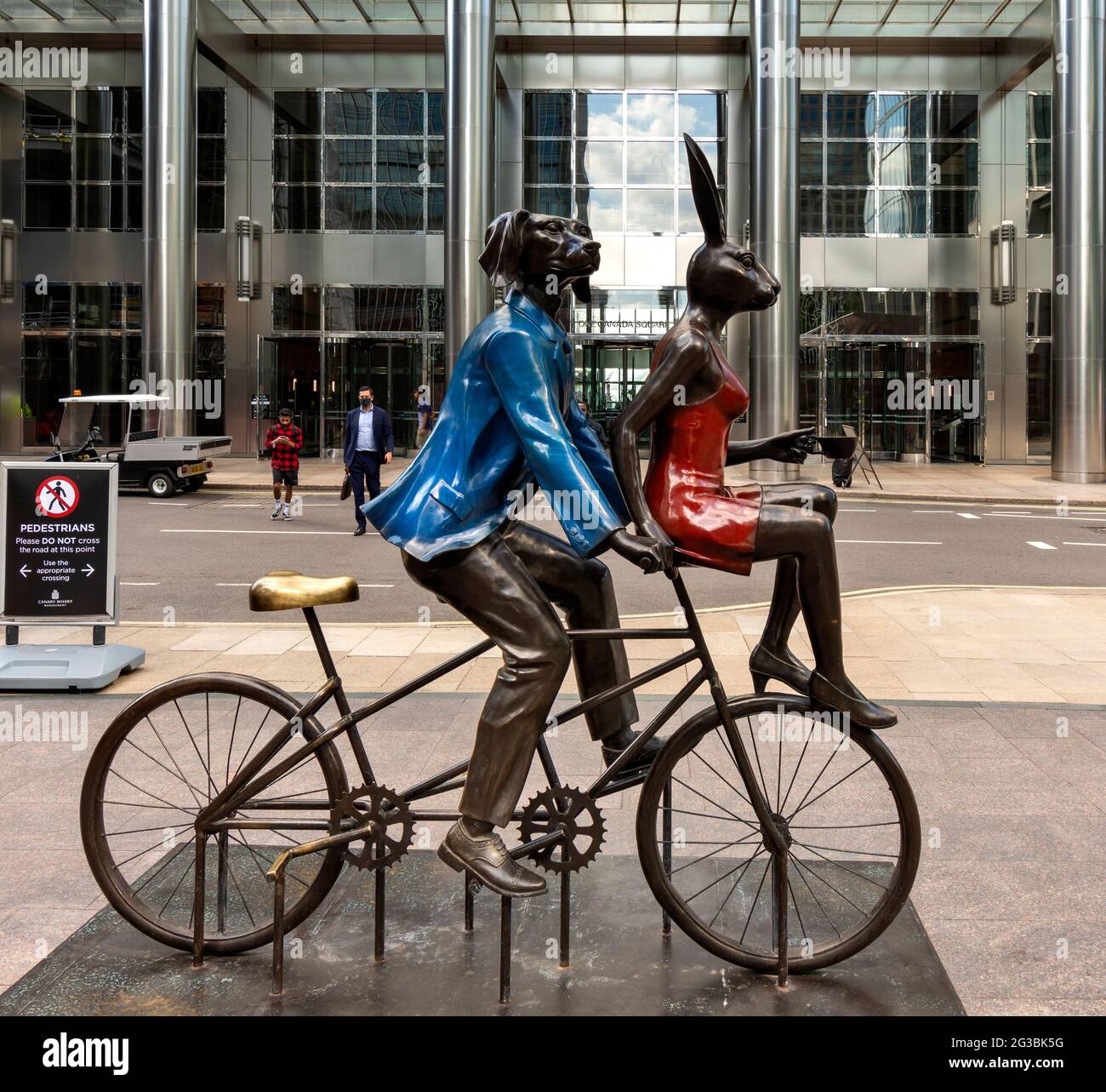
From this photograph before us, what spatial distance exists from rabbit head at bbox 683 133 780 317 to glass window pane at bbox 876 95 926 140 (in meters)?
30.4

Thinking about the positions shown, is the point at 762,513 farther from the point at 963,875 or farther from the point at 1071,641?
the point at 1071,641

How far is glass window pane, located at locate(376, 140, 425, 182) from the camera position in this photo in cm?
3216

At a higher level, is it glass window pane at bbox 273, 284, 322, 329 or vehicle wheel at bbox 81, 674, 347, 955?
glass window pane at bbox 273, 284, 322, 329

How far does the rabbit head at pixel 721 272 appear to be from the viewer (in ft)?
12.0

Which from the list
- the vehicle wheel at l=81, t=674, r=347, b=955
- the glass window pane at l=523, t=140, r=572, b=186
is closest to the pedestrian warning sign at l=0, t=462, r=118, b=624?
the vehicle wheel at l=81, t=674, r=347, b=955

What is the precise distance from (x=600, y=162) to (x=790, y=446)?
29.7 meters

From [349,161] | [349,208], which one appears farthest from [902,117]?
[349,208]

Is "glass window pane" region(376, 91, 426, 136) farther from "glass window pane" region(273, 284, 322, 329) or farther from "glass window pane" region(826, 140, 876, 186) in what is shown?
"glass window pane" region(826, 140, 876, 186)

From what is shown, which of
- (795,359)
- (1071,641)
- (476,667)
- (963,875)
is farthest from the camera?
Result: (795,359)

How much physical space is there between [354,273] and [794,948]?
1189 inches

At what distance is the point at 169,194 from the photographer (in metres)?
27.3

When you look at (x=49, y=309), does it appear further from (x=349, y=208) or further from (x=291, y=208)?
(x=349, y=208)

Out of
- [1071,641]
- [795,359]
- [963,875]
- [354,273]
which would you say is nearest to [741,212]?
[795,359]

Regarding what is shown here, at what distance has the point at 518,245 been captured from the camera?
3598mm
